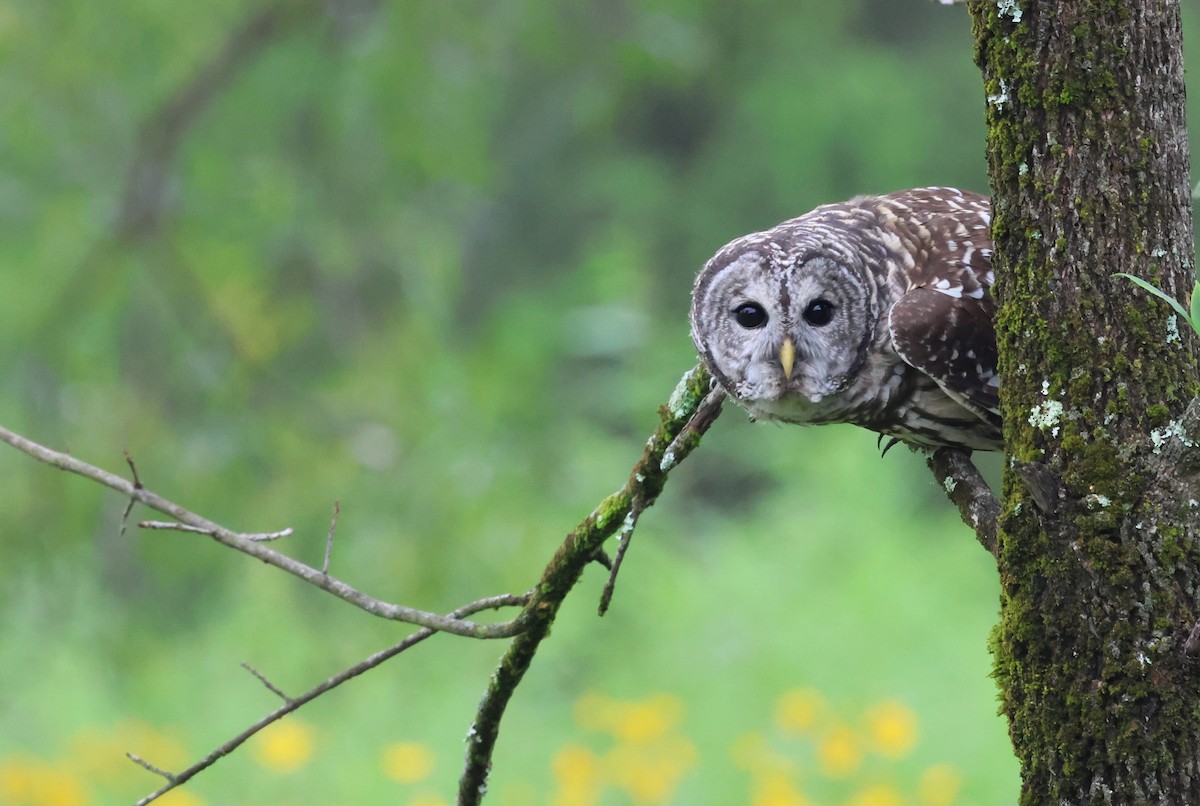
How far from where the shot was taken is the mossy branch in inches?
82.4

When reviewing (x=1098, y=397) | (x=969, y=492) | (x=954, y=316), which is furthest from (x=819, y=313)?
(x=1098, y=397)

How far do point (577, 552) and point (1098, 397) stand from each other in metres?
0.81

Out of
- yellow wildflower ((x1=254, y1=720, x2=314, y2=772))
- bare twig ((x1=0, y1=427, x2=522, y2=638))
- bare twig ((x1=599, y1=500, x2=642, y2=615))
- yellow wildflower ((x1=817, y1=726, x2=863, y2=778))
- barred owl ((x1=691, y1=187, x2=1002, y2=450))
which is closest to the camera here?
bare twig ((x1=0, y1=427, x2=522, y2=638))

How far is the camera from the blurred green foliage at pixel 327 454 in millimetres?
5406

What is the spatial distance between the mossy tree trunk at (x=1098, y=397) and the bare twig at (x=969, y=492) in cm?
20

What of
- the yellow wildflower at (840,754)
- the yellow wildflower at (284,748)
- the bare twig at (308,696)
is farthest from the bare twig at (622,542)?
the yellow wildflower at (284,748)

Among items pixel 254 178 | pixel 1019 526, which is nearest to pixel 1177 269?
pixel 1019 526

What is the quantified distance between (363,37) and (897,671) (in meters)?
3.63

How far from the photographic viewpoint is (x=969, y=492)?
2191mm

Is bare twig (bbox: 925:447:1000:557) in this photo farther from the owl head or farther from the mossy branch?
the mossy branch

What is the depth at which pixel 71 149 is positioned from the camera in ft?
18.9

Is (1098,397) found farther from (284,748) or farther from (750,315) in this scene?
(284,748)

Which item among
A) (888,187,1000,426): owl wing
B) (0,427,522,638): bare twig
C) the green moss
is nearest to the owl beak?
(888,187,1000,426): owl wing

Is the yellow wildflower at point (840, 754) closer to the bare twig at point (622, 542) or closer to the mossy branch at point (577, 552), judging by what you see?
the mossy branch at point (577, 552)
